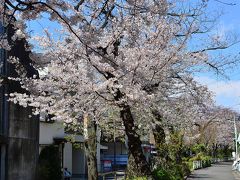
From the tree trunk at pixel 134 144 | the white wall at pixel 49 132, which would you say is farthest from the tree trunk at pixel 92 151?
the white wall at pixel 49 132

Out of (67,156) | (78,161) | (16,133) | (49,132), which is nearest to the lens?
(16,133)

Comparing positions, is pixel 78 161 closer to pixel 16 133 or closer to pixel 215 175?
pixel 215 175

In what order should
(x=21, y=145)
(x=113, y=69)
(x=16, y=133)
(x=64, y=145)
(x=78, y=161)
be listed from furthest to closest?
(x=78, y=161) < (x=64, y=145) < (x=21, y=145) < (x=16, y=133) < (x=113, y=69)

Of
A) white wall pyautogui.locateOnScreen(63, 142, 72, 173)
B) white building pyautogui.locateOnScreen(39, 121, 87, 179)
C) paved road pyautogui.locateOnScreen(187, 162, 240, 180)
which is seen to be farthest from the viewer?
white wall pyautogui.locateOnScreen(63, 142, 72, 173)

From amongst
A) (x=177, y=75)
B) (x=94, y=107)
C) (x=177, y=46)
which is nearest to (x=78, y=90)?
(x=94, y=107)

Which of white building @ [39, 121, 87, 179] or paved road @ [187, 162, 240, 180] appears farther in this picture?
paved road @ [187, 162, 240, 180]

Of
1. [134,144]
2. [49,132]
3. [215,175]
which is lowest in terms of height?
[215,175]

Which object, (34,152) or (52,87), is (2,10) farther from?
(34,152)

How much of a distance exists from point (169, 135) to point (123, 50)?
46.6 ft

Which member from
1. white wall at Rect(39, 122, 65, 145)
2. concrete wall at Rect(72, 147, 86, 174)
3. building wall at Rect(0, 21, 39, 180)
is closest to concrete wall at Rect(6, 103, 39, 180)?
building wall at Rect(0, 21, 39, 180)

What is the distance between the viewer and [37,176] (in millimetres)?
25406

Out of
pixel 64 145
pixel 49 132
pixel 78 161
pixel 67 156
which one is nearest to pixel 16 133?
→ pixel 49 132

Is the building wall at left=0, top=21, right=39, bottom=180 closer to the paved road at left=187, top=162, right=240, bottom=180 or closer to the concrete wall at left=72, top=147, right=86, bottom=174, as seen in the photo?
Result: the paved road at left=187, top=162, right=240, bottom=180

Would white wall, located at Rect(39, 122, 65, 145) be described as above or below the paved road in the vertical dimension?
above
